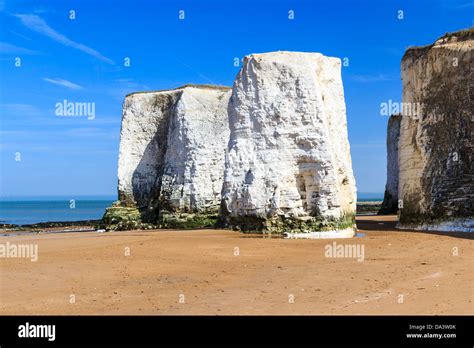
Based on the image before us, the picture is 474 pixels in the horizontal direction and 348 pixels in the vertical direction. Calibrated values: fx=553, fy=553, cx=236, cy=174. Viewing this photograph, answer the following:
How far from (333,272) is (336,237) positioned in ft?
24.7

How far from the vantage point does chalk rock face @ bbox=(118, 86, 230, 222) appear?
28.6 metres

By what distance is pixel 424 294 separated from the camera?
816 centimetres

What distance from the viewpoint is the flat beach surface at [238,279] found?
7727 mm

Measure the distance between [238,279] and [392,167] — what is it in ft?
106

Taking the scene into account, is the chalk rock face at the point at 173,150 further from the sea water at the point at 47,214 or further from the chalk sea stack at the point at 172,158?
the sea water at the point at 47,214

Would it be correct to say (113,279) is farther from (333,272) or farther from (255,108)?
(255,108)

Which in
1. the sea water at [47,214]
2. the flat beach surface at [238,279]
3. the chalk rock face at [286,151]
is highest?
the chalk rock face at [286,151]

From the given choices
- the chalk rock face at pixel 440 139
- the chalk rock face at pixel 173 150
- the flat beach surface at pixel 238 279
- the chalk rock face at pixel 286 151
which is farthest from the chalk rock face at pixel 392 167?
the flat beach surface at pixel 238 279

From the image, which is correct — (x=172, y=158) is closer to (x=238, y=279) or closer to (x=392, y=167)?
(x=392, y=167)

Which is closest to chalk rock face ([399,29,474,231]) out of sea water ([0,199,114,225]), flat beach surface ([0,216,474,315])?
flat beach surface ([0,216,474,315])

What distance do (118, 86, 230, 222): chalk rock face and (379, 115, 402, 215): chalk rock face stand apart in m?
15.4

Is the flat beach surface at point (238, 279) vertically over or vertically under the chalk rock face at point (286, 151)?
under

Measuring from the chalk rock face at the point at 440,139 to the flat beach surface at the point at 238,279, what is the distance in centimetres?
381

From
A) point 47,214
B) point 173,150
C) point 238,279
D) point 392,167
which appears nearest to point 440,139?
point 238,279
